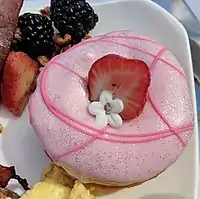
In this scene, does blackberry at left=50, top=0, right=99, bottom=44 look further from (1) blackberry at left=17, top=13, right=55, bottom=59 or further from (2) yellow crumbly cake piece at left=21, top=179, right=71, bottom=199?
(2) yellow crumbly cake piece at left=21, top=179, right=71, bottom=199

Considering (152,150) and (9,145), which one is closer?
(152,150)

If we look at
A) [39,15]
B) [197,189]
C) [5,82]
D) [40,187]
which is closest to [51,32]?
[39,15]

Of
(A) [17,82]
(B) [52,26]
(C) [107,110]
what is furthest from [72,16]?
(C) [107,110]

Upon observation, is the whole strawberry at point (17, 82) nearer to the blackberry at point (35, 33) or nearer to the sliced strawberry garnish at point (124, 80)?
the blackberry at point (35, 33)

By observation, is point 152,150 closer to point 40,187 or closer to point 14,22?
point 40,187

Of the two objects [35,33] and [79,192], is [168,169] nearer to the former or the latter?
[79,192]

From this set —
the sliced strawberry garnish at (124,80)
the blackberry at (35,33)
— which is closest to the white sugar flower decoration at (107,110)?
the sliced strawberry garnish at (124,80)
